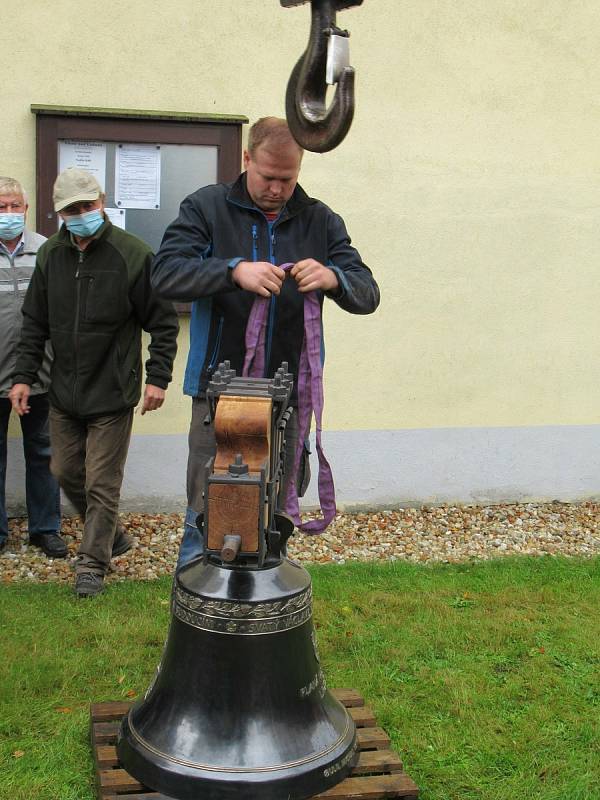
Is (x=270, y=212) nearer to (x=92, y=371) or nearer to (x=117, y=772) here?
(x=92, y=371)

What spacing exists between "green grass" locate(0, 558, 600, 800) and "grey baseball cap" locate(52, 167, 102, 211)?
2.02 metres

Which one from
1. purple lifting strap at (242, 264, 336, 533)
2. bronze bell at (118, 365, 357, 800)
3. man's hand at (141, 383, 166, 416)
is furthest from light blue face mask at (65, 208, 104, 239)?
bronze bell at (118, 365, 357, 800)

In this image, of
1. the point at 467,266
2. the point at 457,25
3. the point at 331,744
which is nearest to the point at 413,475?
the point at 467,266

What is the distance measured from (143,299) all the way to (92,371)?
0.46m

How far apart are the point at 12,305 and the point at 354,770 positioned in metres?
3.46

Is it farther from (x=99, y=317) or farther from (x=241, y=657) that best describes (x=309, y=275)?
(x=99, y=317)

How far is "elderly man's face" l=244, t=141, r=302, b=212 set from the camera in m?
3.57

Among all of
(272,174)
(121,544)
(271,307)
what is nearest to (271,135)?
(272,174)

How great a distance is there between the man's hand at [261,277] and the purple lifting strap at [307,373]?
22cm

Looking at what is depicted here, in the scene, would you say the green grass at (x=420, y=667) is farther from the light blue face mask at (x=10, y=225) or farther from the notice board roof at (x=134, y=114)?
the notice board roof at (x=134, y=114)

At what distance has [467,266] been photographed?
23.4 feet

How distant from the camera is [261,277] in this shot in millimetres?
3365

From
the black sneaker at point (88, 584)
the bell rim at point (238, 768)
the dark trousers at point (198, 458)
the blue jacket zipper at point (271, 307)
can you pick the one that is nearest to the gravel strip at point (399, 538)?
the black sneaker at point (88, 584)

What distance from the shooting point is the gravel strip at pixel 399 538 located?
5.84 metres
